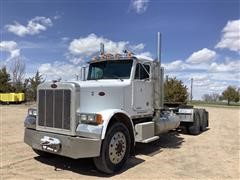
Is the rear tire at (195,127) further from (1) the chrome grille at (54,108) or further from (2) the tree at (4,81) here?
(2) the tree at (4,81)

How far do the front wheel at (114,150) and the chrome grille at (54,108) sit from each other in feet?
2.99

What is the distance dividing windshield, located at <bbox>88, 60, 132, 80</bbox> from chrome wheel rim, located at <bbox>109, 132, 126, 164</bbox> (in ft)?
5.82

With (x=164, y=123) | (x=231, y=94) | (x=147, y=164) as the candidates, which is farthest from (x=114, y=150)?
(x=231, y=94)

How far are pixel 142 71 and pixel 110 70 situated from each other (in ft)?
2.97

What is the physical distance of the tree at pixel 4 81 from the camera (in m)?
44.3

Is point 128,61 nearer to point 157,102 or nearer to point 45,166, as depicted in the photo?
point 157,102

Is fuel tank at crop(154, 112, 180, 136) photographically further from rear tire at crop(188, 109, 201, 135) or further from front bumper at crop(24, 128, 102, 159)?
front bumper at crop(24, 128, 102, 159)

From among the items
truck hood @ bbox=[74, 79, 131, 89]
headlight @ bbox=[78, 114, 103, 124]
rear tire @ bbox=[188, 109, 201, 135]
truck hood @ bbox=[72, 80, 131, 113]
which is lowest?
rear tire @ bbox=[188, 109, 201, 135]

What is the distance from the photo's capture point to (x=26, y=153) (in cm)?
754

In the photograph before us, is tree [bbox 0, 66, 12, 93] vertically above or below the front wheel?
above

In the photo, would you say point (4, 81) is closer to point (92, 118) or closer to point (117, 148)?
point (117, 148)

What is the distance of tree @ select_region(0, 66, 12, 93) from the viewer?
44.3 metres

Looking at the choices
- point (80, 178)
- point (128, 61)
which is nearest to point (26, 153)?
point (80, 178)

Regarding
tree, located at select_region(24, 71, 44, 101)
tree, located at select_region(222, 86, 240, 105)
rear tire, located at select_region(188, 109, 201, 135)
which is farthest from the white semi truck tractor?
tree, located at select_region(222, 86, 240, 105)
